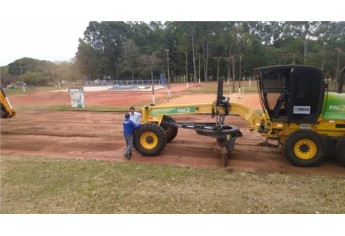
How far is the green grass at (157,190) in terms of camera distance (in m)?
5.12

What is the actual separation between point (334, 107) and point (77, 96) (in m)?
15.9

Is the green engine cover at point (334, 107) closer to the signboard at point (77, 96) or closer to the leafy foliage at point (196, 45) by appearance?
the signboard at point (77, 96)

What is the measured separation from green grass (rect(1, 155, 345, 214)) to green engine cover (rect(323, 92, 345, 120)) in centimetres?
161

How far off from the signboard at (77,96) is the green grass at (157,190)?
11.8 m

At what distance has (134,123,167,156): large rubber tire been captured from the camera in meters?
7.96

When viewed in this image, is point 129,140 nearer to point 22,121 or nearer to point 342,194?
point 342,194

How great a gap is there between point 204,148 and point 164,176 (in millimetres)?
2567

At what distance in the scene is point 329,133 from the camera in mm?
7129

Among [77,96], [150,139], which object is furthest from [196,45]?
[150,139]

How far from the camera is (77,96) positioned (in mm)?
18906

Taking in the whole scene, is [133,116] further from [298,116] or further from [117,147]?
[298,116]

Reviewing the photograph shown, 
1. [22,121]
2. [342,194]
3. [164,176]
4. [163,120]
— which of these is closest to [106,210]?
[164,176]

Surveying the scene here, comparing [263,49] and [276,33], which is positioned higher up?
[276,33]

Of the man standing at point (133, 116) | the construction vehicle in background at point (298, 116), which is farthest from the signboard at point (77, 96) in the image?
the construction vehicle in background at point (298, 116)
